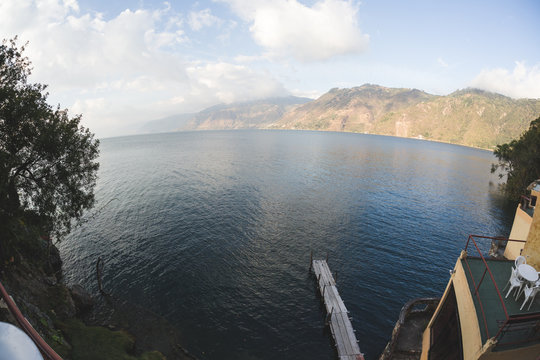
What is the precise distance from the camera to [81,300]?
26.2 metres

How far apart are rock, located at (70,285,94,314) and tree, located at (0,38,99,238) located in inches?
329

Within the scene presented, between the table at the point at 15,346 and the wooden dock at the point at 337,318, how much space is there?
77.5 feet

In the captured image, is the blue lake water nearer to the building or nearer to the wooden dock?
the wooden dock

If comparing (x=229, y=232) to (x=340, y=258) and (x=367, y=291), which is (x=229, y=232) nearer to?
(x=340, y=258)

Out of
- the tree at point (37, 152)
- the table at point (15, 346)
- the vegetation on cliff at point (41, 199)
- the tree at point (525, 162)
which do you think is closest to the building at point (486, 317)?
the table at point (15, 346)

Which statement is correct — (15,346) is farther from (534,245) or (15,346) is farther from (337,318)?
(337,318)

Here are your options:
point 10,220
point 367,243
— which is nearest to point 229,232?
point 367,243

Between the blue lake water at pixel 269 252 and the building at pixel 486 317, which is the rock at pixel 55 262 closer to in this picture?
the blue lake water at pixel 269 252

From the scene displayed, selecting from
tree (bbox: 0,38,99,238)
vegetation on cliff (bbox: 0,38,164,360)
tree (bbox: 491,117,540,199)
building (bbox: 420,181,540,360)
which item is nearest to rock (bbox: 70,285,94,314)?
vegetation on cliff (bbox: 0,38,164,360)

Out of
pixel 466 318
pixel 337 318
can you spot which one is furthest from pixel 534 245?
pixel 337 318

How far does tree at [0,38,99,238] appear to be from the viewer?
22031mm

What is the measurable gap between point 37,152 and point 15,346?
29.6 metres

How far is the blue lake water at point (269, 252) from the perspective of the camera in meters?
25.1

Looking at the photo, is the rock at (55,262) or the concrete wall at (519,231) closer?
the concrete wall at (519,231)
